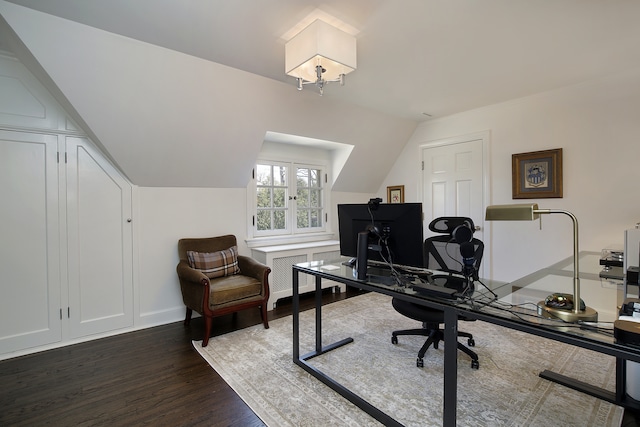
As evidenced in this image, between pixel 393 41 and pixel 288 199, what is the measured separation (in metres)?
2.61

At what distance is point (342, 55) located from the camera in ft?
6.79

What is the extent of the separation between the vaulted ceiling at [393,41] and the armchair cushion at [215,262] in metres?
0.97

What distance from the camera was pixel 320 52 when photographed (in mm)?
1967

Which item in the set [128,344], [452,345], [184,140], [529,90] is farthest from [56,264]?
[529,90]

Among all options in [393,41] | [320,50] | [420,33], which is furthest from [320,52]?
[420,33]

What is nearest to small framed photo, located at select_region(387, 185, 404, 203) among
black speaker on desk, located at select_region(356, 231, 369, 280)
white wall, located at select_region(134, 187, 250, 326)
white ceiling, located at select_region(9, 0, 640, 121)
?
white ceiling, located at select_region(9, 0, 640, 121)

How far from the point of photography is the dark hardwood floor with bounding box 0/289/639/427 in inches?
70.3

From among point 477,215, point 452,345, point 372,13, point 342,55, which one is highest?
point 372,13

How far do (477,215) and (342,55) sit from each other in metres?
2.92

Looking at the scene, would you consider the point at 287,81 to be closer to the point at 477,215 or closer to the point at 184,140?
the point at 184,140

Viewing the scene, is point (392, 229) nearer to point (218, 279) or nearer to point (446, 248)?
point (446, 248)

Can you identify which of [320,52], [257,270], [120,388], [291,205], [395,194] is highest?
[320,52]

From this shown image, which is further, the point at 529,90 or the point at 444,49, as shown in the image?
the point at 529,90

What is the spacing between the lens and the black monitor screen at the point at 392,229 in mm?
1792
